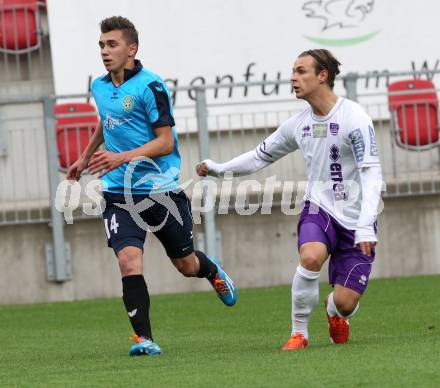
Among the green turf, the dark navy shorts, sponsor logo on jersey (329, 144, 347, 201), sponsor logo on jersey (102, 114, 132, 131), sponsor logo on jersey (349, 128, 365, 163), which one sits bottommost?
the green turf

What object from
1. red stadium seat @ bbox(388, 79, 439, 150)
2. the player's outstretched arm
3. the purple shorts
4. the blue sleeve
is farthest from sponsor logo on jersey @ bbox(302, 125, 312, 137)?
red stadium seat @ bbox(388, 79, 439, 150)

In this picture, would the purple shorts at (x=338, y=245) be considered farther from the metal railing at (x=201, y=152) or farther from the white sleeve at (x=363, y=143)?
the metal railing at (x=201, y=152)

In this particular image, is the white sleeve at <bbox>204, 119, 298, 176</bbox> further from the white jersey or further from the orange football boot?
the orange football boot

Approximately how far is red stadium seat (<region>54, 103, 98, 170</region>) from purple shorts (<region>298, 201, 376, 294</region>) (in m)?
6.40

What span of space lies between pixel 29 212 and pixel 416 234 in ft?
12.9

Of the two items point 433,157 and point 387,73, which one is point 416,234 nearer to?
point 433,157

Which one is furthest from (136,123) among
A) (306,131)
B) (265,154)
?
(306,131)

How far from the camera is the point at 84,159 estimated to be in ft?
29.2

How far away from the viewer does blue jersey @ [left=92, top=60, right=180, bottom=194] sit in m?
8.37

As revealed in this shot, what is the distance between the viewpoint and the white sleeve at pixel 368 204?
25.3 ft

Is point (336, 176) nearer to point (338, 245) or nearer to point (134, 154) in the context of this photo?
point (338, 245)

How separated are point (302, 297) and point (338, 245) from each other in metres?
0.40

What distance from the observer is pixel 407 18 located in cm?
1529

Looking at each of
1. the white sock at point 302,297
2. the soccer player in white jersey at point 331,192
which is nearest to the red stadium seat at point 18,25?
the soccer player in white jersey at point 331,192
